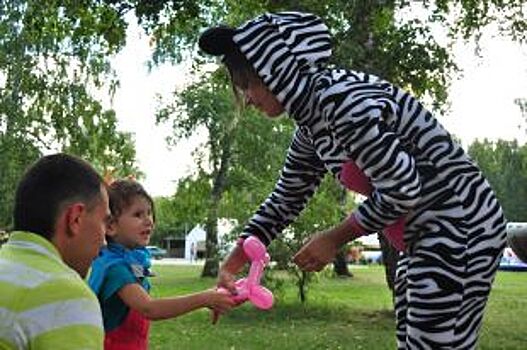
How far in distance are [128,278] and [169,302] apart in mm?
239

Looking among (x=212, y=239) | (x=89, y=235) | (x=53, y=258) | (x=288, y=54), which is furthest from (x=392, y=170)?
(x=212, y=239)

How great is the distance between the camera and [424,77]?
40.9 ft

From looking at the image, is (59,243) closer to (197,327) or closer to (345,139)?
(345,139)

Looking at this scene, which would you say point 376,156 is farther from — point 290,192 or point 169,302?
point 169,302

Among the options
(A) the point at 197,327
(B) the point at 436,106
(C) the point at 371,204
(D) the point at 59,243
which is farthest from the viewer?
(B) the point at 436,106

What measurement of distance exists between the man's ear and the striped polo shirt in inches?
3.1

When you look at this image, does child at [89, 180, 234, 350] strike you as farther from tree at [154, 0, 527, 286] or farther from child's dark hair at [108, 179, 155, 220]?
tree at [154, 0, 527, 286]

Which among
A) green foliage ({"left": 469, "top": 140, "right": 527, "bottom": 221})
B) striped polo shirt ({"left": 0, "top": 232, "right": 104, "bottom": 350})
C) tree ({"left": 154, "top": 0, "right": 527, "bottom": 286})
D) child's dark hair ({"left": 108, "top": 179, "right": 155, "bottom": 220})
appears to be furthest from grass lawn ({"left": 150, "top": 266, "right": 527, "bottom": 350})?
green foliage ({"left": 469, "top": 140, "right": 527, "bottom": 221})

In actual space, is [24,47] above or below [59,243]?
above

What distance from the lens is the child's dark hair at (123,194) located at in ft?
11.3

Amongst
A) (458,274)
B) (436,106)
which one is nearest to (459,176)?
(458,274)

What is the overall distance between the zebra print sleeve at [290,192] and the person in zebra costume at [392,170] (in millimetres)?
287

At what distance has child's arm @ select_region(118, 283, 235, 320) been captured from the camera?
2.82 metres

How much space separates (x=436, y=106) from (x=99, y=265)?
1242cm
